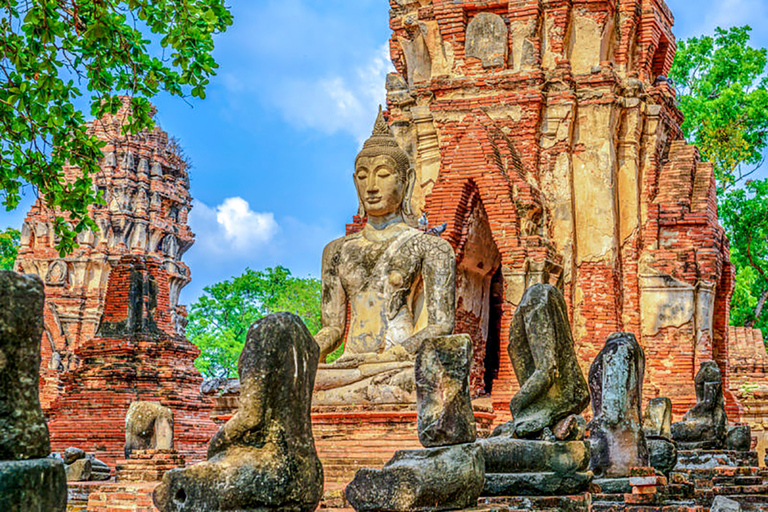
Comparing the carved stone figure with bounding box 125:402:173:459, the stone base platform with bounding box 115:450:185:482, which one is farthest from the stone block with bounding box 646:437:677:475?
the carved stone figure with bounding box 125:402:173:459

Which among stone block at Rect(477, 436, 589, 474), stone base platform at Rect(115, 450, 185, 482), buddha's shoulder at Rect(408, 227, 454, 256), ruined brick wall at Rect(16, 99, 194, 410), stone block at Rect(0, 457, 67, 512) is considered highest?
ruined brick wall at Rect(16, 99, 194, 410)

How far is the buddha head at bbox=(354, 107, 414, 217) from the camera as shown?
916 centimetres

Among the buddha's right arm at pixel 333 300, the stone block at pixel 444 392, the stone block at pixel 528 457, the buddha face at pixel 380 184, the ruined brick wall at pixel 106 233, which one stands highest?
the ruined brick wall at pixel 106 233

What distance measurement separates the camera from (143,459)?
10.7 metres

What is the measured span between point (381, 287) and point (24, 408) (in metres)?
6.26

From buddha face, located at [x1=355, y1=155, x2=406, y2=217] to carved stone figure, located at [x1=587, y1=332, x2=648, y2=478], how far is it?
9.37 feet

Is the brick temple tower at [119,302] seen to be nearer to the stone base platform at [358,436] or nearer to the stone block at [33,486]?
the stone base platform at [358,436]

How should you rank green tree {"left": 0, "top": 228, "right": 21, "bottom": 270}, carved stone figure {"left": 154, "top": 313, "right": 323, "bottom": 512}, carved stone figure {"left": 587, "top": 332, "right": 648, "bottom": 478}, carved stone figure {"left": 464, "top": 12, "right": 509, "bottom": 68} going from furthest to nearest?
green tree {"left": 0, "top": 228, "right": 21, "bottom": 270}
carved stone figure {"left": 464, "top": 12, "right": 509, "bottom": 68}
carved stone figure {"left": 587, "top": 332, "right": 648, "bottom": 478}
carved stone figure {"left": 154, "top": 313, "right": 323, "bottom": 512}

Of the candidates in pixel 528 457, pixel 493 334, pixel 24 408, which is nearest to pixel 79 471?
pixel 528 457

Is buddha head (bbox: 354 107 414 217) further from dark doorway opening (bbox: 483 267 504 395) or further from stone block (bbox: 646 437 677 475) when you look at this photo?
dark doorway opening (bbox: 483 267 504 395)

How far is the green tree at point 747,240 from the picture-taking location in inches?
911

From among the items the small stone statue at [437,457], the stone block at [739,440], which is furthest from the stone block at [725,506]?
the stone block at [739,440]

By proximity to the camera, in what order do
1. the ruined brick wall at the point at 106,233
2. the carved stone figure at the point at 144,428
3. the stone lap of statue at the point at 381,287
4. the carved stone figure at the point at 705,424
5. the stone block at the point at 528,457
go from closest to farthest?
the stone block at the point at 528,457, the stone lap of statue at the point at 381,287, the carved stone figure at the point at 705,424, the carved stone figure at the point at 144,428, the ruined brick wall at the point at 106,233

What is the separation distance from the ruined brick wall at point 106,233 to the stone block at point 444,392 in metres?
27.4
